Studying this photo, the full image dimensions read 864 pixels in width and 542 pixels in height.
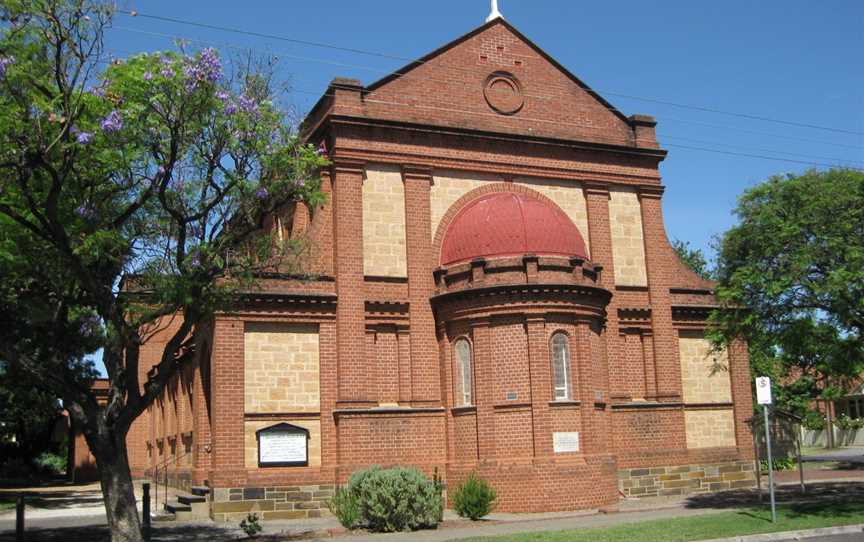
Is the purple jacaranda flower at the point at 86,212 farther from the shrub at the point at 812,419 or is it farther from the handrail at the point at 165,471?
the shrub at the point at 812,419

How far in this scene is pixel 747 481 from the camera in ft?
89.2

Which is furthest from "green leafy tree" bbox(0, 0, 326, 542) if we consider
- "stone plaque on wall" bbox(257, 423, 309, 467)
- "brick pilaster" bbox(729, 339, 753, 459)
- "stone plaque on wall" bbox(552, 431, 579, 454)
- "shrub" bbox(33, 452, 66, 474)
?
"shrub" bbox(33, 452, 66, 474)

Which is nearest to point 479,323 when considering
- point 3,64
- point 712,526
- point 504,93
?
point 504,93

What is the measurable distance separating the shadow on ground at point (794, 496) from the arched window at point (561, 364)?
4.26 m

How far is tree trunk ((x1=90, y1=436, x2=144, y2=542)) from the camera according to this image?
15.6 meters

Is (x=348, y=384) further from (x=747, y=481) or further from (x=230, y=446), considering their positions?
(x=747, y=481)

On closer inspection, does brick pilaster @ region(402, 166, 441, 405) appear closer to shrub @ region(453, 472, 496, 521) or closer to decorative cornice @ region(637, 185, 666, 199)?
shrub @ region(453, 472, 496, 521)

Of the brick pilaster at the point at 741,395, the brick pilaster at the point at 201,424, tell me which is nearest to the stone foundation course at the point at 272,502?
the brick pilaster at the point at 201,424

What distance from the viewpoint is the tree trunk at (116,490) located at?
1557cm

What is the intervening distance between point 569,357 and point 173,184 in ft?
38.6

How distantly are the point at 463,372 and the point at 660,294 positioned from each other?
7569mm

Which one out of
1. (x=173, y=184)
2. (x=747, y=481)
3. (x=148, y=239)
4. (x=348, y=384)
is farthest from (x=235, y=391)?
(x=747, y=481)

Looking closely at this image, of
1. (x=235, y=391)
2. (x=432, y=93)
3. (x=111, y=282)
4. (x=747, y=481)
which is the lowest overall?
(x=747, y=481)

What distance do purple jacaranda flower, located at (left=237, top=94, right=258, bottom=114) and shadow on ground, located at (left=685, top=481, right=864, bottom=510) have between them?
14579 mm
